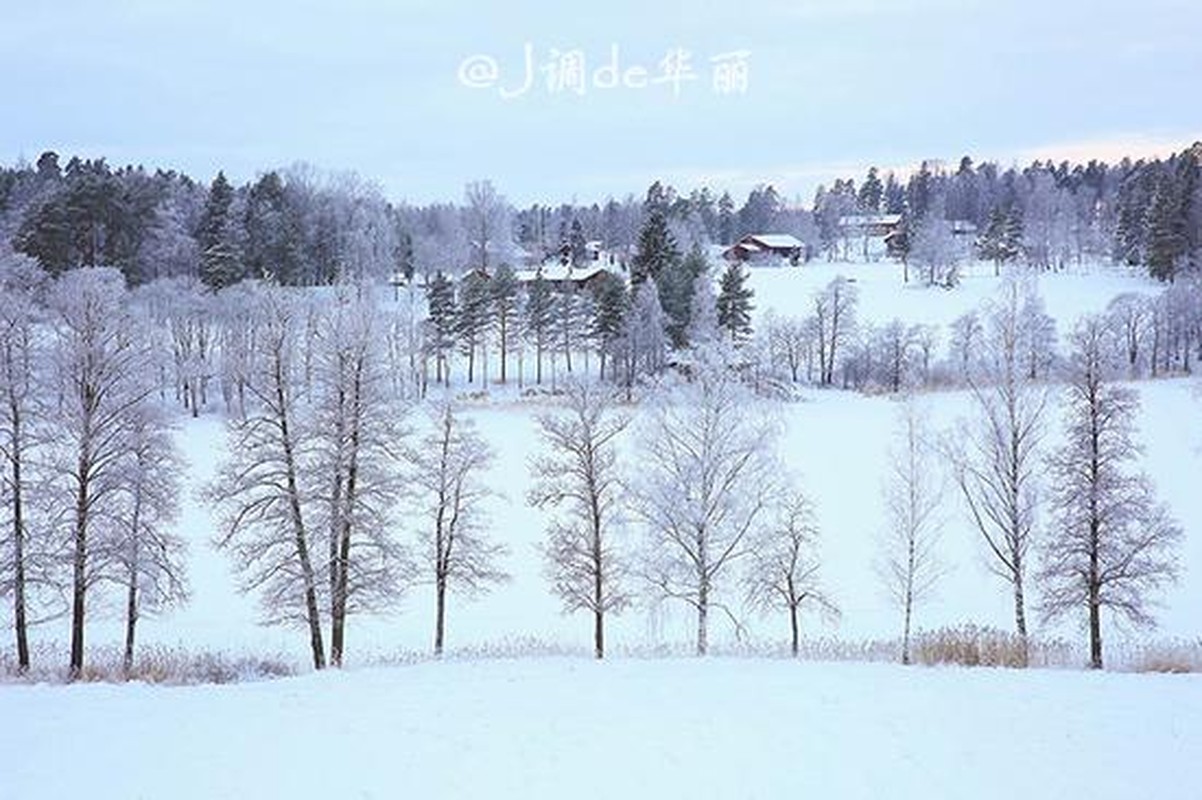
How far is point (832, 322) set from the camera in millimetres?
85812

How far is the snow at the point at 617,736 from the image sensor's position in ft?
45.4

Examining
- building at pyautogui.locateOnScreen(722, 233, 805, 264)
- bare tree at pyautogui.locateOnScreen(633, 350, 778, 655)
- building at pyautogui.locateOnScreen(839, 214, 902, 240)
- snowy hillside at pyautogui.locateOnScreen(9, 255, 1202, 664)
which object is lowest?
snowy hillside at pyautogui.locateOnScreen(9, 255, 1202, 664)

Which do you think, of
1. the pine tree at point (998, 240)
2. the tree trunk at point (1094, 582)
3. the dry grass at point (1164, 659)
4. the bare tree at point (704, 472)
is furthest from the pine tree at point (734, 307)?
the pine tree at point (998, 240)

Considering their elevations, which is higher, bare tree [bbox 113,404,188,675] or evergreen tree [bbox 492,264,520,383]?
evergreen tree [bbox 492,264,520,383]

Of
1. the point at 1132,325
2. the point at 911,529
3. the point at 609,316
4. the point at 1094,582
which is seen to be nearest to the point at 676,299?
the point at 609,316

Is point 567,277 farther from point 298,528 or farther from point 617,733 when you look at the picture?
point 617,733

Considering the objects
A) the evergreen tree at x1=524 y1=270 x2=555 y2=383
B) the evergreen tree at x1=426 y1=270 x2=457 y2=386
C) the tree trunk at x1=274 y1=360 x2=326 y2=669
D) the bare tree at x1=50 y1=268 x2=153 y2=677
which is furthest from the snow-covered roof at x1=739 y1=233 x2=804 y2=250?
the bare tree at x1=50 y1=268 x2=153 y2=677

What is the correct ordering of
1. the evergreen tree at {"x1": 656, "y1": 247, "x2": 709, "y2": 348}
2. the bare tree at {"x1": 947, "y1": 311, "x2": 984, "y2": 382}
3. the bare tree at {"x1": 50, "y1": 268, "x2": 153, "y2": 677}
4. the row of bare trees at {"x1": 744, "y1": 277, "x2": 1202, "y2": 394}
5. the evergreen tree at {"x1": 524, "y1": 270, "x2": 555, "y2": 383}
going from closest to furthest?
1. the bare tree at {"x1": 50, "y1": 268, "x2": 153, "y2": 677}
2. the bare tree at {"x1": 947, "y1": 311, "x2": 984, "y2": 382}
3. the row of bare trees at {"x1": 744, "y1": 277, "x2": 1202, "y2": 394}
4. the evergreen tree at {"x1": 656, "y1": 247, "x2": 709, "y2": 348}
5. the evergreen tree at {"x1": 524, "y1": 270, "x2": 555, "y2": 383}

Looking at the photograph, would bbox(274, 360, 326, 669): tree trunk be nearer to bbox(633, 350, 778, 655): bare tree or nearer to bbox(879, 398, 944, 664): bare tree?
bbox(633, 350, 778, 655): bare tree

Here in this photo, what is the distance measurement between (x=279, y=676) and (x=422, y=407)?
4895 centimetres

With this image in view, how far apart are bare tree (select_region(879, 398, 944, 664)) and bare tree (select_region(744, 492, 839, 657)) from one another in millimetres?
2492

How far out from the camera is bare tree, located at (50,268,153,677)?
22.6 m

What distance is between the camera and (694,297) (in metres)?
82.3

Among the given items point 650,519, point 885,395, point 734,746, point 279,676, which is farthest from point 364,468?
point 885,395
